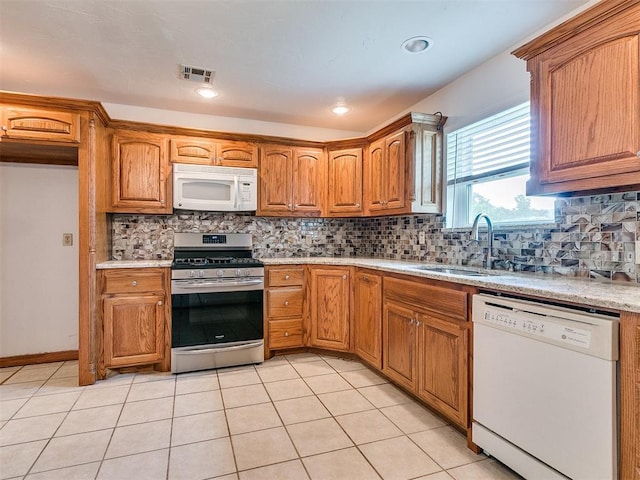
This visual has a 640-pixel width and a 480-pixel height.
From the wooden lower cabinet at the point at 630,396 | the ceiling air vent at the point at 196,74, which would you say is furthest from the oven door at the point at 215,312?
the wooden lower cabinet at the point at 630,396

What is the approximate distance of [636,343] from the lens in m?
1.15

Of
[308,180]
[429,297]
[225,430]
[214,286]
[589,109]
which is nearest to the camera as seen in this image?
[589,109]

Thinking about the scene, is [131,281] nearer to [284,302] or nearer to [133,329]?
[133,329]

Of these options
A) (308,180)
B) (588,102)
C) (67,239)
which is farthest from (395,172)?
(67,239)

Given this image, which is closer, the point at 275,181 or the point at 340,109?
the point at 340,109

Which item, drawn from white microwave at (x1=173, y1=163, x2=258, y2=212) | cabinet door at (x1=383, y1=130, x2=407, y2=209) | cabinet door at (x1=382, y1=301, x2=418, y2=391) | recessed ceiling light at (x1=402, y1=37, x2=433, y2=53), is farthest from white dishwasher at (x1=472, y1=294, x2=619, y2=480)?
white microwave at (x1=173, y1=163, x2=258, y2=212)

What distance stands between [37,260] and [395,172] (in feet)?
10.8

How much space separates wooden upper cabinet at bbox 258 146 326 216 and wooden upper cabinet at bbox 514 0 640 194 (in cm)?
218

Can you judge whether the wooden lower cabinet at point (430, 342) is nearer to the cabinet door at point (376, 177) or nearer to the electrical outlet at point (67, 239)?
the cabinet door at point (376, 177)

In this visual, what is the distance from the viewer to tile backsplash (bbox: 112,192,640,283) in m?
1.74

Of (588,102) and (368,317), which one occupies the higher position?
(588,102)

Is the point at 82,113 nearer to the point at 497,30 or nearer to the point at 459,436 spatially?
the point at 497,30

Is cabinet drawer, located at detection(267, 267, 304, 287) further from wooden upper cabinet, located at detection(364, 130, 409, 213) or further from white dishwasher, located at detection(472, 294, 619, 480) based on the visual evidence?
white dishwasher, located at detection(472, 294, 619, 480)

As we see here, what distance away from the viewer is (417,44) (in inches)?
86.8
